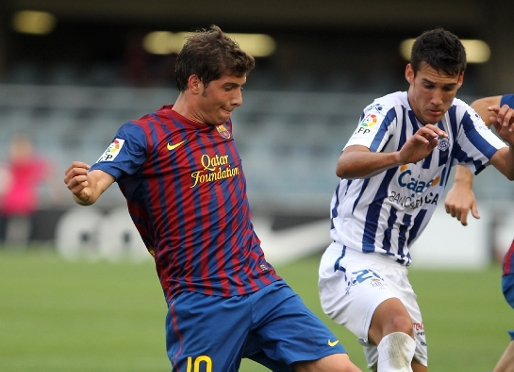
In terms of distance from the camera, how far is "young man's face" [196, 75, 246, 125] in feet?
15.5

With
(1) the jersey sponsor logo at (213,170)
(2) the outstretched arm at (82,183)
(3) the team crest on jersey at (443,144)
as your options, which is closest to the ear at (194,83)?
(1) the jersey sponsor logo at (213,170)

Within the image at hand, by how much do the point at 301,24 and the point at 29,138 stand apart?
9038mm

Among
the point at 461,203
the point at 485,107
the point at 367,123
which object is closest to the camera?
the point at 367,123

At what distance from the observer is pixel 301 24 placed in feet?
87.0

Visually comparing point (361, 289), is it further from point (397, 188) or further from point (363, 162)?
point (363, 162)

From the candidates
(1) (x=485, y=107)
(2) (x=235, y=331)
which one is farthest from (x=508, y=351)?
(2) (x=235, y=331)

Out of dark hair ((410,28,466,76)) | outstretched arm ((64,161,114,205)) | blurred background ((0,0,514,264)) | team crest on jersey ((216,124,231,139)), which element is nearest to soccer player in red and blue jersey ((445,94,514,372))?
dark hair ((410,28,466,76))

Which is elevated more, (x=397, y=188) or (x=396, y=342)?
(x=397, y=188)

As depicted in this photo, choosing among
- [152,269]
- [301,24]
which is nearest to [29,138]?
[152,269]

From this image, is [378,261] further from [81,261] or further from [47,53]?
[47,53]

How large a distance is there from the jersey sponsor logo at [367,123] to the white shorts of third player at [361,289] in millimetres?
777

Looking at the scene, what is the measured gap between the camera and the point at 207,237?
469 centimetres

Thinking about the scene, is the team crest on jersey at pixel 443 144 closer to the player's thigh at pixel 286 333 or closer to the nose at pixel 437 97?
the nose at pixel 437 97

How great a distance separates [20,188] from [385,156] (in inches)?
588
